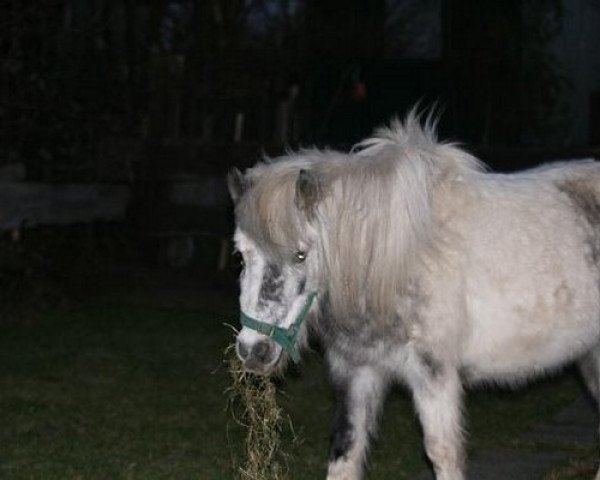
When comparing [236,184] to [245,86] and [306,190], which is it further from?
[245,86]

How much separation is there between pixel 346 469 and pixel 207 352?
157 inches

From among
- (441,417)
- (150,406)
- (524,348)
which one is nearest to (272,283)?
(441,417)

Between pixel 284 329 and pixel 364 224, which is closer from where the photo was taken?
pixel 284 329

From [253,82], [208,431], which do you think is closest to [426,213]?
[208,431]

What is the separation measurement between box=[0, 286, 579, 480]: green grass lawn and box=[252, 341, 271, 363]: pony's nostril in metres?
1.08

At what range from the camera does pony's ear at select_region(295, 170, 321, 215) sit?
5383 mm

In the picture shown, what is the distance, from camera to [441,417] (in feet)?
18.2

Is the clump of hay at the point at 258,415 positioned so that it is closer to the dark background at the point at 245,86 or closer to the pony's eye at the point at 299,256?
the pony's eye at the point at 299,256

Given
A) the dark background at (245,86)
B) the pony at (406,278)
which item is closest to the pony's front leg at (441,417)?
the pony at (406,278)

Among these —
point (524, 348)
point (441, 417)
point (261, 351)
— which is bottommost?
point (441, 417)

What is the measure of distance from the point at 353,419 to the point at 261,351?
847mm

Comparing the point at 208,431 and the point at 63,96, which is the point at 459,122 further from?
the point at 208,431

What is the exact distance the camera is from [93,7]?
55.2 ft

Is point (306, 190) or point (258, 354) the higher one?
point (306, 190)
